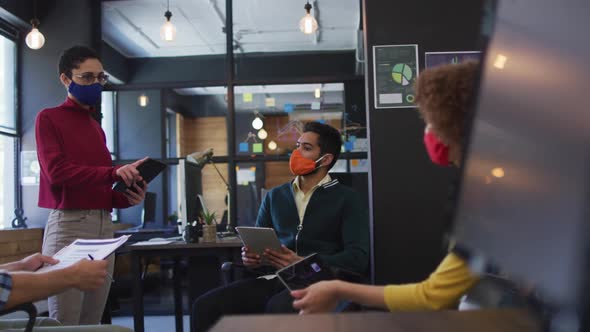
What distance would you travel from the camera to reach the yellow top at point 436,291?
105cm

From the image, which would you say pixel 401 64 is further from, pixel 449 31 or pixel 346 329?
pixel 346 329

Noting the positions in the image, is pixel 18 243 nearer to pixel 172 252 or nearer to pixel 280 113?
pixel 172 252

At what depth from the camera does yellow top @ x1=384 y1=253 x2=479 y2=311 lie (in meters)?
1.05

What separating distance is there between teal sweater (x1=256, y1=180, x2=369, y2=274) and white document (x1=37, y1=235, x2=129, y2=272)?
1.13 metres

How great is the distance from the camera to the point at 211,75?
7000 millimetres

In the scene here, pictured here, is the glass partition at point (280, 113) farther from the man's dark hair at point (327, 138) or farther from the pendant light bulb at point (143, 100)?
the man's dark hair at point (327, 138)

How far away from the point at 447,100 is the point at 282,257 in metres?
1.45

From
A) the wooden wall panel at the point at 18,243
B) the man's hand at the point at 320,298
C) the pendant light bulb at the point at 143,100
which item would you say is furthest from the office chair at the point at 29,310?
the pendant light bulb at the point at 143,100

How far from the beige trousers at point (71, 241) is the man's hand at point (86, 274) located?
105cm

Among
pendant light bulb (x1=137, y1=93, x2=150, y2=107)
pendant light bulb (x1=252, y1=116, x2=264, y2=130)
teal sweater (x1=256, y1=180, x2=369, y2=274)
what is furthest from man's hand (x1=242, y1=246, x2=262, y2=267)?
pendant light bulb (x1=137, y1=93, x2=150, y2=107)

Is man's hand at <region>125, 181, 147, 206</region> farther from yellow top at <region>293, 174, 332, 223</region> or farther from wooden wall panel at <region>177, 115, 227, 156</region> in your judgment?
wooden wall panel at <region>177, 115, 227, 156</region>

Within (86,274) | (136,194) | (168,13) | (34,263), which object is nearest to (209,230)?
(136,194)

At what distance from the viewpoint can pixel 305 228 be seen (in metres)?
2.65

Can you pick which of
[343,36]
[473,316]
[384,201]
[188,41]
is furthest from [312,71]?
[473,316]
